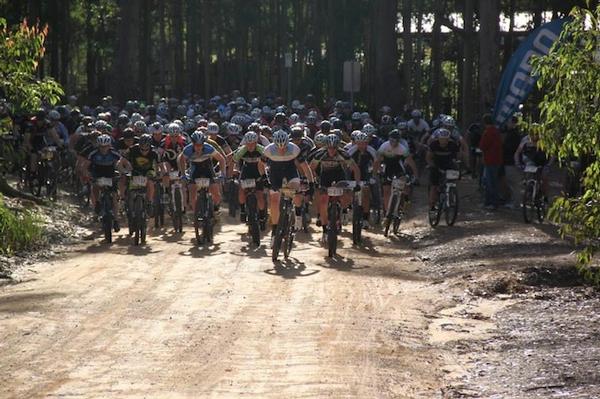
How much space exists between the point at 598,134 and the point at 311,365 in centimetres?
322

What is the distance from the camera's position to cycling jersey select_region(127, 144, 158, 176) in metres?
23.7

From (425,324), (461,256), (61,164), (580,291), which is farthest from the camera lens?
(61,164)

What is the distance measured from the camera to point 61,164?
32.2 meters

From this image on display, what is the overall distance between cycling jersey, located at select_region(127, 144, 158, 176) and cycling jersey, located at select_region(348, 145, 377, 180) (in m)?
3.58

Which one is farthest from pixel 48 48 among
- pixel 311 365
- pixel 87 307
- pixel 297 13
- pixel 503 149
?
pixel 311 365

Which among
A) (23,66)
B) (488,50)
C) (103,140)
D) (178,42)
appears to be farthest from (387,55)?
(23,66)

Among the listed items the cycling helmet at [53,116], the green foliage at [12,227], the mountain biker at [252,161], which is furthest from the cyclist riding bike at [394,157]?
the cycling helmet at [53,116]

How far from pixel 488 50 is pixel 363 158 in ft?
41.8

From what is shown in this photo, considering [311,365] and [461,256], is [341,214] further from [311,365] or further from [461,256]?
[311,365]

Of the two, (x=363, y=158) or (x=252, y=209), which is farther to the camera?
(x=363, y=158)

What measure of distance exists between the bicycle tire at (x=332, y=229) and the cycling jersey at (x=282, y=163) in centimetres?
91

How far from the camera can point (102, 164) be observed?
930 inches

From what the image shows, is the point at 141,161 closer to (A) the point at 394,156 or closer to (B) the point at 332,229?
(A) the point at 394,156

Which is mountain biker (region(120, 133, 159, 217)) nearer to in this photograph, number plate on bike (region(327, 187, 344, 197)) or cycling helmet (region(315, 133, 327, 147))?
cycling helmet (region(315, 133, 327, 147))
